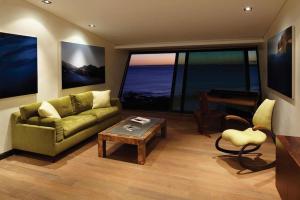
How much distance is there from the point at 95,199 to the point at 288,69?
10.1 feet

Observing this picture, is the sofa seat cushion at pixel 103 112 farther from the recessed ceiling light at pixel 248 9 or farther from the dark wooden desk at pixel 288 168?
the recessed ceiling light at pixel 248 9

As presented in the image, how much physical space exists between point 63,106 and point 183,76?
12.1 feet

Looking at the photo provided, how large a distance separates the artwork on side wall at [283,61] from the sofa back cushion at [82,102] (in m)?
3.69

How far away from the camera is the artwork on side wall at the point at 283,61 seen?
3.12 m

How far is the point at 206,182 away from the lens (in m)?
2.72

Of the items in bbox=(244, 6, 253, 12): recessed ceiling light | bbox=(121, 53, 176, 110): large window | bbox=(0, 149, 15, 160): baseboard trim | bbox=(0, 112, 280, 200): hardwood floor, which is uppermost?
bbox=(244, 6, 253, 12): recessed ceiling light

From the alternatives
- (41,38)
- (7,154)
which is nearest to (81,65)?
(41,38)

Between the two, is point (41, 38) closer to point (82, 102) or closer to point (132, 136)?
point (82, 102)

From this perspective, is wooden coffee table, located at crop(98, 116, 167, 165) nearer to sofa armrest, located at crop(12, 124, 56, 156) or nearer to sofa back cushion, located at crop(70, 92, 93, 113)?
sofa armrest, located at crop(12, 124, 56, 156)

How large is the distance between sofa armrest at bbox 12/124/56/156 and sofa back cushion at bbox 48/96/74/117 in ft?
2.36

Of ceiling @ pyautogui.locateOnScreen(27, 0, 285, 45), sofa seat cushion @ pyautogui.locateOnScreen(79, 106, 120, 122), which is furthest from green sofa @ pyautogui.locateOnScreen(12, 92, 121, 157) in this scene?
ceiling @ pyautogui.locateOnScreen(27, 0, 285, 45)

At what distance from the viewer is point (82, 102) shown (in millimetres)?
4652

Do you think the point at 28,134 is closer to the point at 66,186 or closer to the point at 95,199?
the point at 66,186

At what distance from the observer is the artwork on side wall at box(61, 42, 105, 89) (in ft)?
15.4
